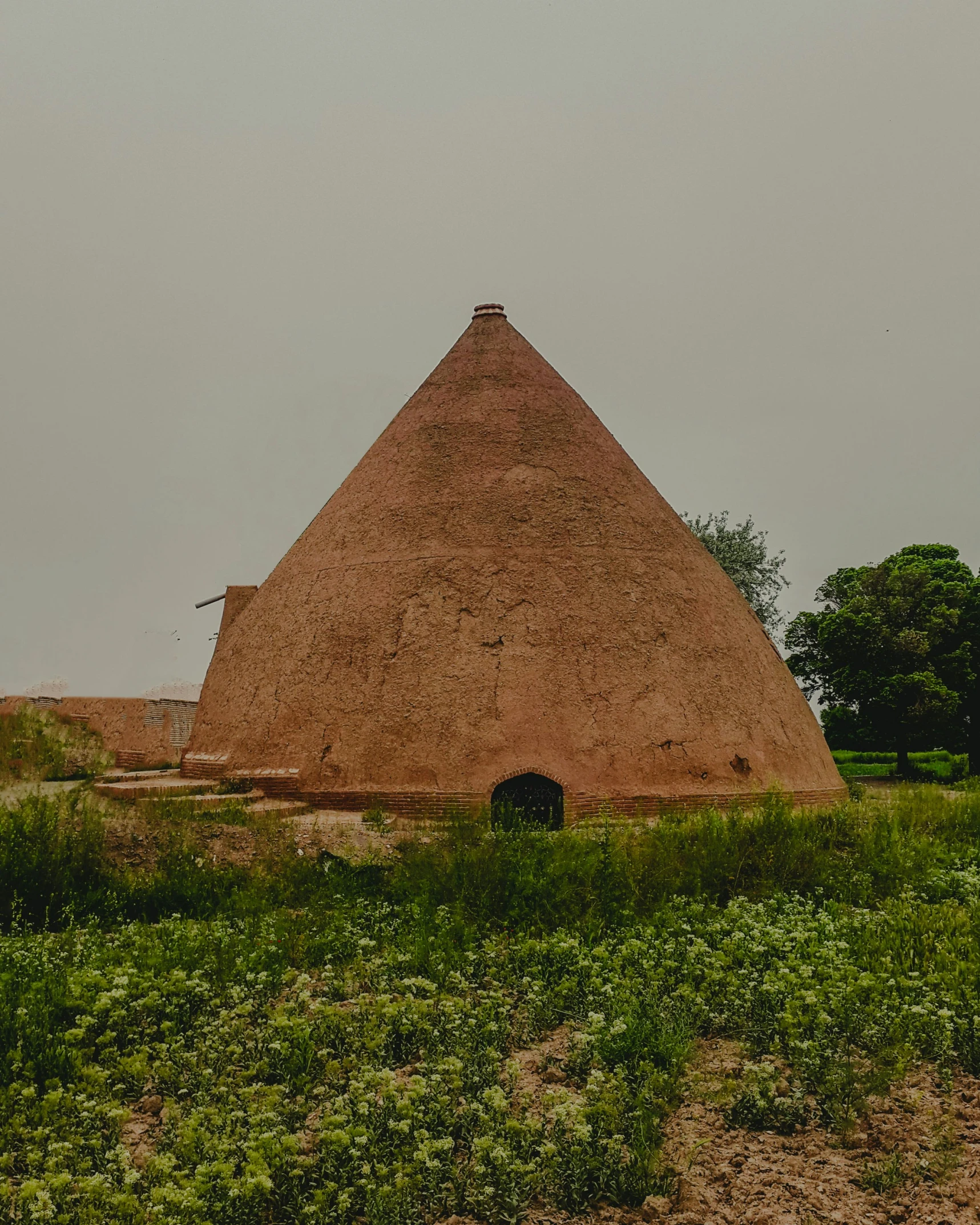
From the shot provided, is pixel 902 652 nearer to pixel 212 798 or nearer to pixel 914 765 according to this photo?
pixel 914 765

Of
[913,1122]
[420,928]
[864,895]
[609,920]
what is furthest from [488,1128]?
[864,895]

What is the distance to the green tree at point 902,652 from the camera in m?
21.8

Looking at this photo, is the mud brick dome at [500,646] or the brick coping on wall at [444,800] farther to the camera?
the mud brick dome at [500,646]

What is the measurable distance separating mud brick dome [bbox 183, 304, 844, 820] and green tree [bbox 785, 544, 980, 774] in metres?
11.5

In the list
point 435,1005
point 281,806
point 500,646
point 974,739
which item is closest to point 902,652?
point 974,739

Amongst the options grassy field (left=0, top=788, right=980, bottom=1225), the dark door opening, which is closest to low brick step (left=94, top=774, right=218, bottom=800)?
grassy field (left=0, top=788, right=980, bottom=1225)

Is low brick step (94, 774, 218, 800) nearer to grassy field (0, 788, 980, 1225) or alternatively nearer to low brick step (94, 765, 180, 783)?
low brick step (94, 765, 180, 783)

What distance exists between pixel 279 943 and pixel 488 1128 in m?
2.71

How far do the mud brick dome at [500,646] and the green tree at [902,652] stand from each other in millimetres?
11474

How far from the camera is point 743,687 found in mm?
10492

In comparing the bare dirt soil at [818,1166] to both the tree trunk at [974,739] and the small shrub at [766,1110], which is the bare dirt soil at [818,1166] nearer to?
the small shrub at [766,1110]

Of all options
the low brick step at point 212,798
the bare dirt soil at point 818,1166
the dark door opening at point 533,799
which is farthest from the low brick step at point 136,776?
the bare dirt soil at point 818,1166

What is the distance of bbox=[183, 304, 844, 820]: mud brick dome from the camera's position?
9453mm

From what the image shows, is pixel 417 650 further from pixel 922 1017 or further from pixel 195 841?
pixel 922 1017
